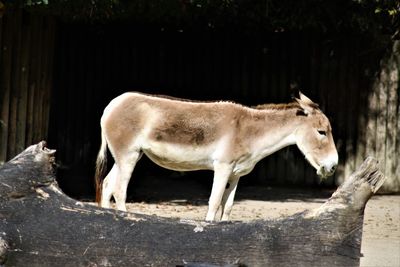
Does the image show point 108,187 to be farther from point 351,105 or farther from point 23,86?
point 351,105

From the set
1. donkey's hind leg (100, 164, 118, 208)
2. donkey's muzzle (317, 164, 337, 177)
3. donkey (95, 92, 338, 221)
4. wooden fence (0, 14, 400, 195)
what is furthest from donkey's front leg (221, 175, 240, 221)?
Result: wooden fence (0, 14, 400, 195)

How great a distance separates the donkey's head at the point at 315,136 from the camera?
9617 millimetres

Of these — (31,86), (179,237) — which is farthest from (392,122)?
(179,237)

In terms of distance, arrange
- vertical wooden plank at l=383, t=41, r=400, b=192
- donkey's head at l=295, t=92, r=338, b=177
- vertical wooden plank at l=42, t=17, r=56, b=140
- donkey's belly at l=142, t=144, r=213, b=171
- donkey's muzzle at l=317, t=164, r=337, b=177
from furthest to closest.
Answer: vertical wooden plank at l=383, t=41, r=400, b=192, vertical wooden plank at l=42, t=17, r=56, b=140, donkey's muzzle at l=317, t=164, r=337, b=177, donkey's head at l=295, t=92, r=338, b=177, donkey's belly at l=142, t=144, r=213, b=171

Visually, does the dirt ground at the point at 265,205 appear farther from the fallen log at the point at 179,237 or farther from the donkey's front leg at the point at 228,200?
the fallen log at the point at 179,237

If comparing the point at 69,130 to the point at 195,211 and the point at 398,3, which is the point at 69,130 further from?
the point at 398,3

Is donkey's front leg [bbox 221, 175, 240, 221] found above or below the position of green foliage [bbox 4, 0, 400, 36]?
below

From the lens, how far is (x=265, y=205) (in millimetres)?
12727

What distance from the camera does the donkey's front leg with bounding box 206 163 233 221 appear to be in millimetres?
9109

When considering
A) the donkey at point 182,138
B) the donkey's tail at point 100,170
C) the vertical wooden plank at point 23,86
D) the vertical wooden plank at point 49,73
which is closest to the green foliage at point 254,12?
the vertical wooden plank at point 23,86

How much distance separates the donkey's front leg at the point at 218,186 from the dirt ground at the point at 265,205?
1.65 meters

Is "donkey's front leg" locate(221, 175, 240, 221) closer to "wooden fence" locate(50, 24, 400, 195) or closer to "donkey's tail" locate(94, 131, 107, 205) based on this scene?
"donkey's tail" locate(94, 131, 107, 205)

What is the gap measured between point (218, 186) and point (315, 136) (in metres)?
1.32

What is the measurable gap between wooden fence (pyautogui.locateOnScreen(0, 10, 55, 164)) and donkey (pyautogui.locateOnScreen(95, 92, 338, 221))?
3200mm
